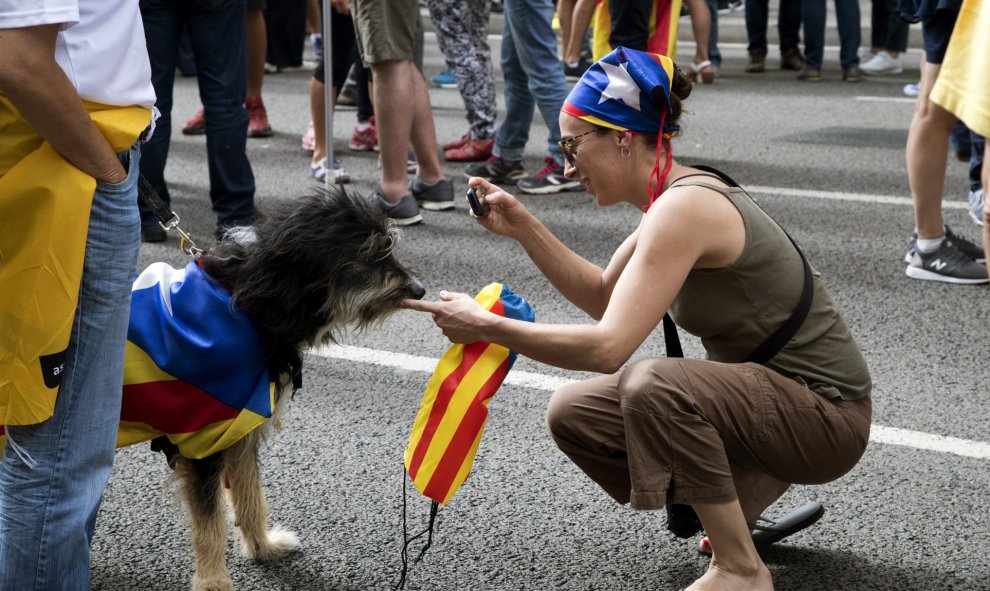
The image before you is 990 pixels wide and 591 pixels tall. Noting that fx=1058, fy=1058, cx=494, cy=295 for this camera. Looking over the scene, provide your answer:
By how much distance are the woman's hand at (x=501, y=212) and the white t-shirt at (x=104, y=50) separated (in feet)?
3.34

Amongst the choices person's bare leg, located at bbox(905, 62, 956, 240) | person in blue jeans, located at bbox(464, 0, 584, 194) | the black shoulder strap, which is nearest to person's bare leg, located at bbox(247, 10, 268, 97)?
person in blue jeans, located at bbox(464, 0, 584, 194)

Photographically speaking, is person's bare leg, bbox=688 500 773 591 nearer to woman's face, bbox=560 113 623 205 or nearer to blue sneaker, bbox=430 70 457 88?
woman's face, bbox=560 113 623 205

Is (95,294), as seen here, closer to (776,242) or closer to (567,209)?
(776,242)

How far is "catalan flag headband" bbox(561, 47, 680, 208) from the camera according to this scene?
2512 millimetres

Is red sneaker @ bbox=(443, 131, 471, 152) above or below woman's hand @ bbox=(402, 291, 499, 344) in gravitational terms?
below

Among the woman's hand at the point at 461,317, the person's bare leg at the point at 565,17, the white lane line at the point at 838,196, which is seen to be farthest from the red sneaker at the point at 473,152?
the woman's hand at the point at 461,317

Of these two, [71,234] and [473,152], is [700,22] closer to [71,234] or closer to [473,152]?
[473,152]

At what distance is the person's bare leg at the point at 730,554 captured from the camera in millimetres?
2480

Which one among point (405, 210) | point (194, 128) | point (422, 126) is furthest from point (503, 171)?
point (194, 128)

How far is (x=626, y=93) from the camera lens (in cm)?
253

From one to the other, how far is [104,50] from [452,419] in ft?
3.79

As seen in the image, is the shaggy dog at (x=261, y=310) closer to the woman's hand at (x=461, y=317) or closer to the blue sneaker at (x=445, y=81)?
the woman's hand at (x=461, y=317)

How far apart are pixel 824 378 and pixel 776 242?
14.1 inches

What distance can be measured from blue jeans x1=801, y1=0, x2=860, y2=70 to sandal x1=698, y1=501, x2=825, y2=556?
7770 millimetres
